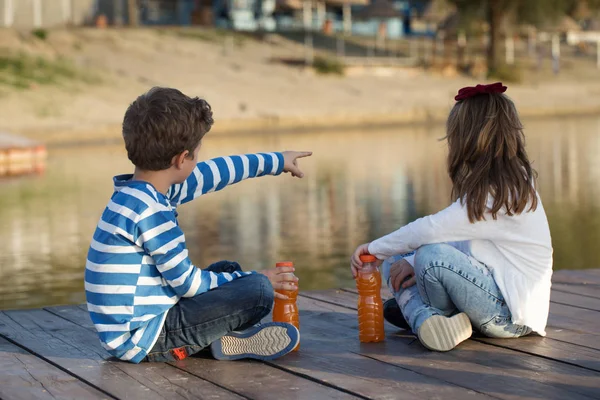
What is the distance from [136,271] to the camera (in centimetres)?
347

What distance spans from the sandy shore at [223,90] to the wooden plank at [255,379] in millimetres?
17120

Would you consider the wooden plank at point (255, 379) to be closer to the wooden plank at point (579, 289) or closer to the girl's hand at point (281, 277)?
the girl's hand at point (281, 277)

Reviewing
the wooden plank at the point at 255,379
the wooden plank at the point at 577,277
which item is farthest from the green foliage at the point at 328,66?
the wooden plank at the point at 255,379

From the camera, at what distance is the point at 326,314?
14.5 ft

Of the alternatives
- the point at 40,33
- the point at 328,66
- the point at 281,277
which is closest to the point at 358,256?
the point at 281,277

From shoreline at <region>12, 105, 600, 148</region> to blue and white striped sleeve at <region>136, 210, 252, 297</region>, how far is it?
55.2ft

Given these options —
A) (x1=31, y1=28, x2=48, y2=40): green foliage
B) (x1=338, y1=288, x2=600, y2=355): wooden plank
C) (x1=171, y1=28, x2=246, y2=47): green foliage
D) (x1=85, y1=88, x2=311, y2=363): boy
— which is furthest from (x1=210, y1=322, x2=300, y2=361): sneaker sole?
(x1=171, y1=28, x2=246, y2=47): green foliage

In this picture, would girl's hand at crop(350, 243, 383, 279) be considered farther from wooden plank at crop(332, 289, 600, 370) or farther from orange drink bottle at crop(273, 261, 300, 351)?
wooden plank at crop(332, 289, 600, 370)

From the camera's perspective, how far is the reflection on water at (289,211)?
759 cm

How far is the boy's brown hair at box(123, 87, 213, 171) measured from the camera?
340 centimetres

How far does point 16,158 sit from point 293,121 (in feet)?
25.7

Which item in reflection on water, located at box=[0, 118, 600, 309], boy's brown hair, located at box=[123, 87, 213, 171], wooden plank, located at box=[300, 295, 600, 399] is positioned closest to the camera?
wooden plank, located at box=[300, 295, 600, 399]

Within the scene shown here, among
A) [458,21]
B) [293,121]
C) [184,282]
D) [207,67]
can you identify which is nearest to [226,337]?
[184,282]

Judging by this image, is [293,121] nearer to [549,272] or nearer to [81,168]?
[81,168]
